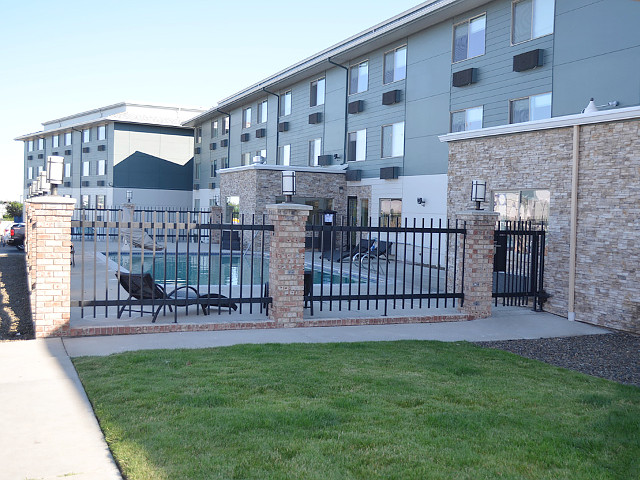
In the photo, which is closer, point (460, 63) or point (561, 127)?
point (561, 127)

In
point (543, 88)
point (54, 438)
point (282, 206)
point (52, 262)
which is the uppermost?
point (543, 88)

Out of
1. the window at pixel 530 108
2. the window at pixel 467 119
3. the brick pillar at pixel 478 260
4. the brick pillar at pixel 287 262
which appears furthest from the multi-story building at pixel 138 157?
the brick pillar at pixel 287 262

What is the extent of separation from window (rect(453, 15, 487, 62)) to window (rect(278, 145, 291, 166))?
12.0 m

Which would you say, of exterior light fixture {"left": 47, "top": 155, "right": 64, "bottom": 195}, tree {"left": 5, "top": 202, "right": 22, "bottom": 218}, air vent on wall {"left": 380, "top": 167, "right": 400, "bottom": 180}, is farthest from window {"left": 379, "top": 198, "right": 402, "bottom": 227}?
tree {"left": 5, "top": 202, "right": 22, "bottom": 218}

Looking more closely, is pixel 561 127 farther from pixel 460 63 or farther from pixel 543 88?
pixel 460 63

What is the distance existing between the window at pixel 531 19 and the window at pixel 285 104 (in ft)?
47.4

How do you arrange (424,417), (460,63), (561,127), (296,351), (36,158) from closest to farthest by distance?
(424,417) < (296,351) < (561,127) < (460,63) < (36,158)

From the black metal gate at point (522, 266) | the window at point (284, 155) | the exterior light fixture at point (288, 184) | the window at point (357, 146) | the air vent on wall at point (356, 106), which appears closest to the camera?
the exterior light fixture at point (288, 184)

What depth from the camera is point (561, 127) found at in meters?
10.8

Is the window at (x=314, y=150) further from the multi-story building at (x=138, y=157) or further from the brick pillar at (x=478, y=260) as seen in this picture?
the multi-story building at (x=138, y=157)

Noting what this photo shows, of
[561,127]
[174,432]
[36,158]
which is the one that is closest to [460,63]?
[561,127]

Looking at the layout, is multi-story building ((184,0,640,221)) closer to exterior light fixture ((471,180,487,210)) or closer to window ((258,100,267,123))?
window ((258,100,267,123))

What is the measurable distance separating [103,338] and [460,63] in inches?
587

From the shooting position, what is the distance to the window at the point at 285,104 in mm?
29906
